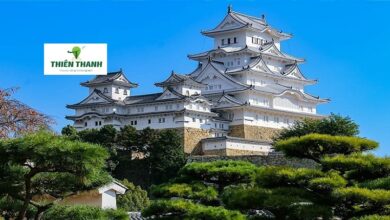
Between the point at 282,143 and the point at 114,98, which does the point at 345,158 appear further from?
the point at 114,98

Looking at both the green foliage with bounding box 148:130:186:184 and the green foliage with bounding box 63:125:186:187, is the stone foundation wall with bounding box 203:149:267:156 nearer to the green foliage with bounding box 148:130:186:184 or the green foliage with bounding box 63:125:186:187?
the green foliage with bounding box 63:125:186:187

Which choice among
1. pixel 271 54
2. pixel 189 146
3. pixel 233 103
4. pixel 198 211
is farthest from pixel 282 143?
pixel 271 54

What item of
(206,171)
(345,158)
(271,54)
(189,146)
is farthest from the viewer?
(271,54)

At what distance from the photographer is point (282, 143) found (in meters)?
11.5

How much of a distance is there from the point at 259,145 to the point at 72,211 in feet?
101

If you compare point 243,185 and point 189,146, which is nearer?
point 243,185

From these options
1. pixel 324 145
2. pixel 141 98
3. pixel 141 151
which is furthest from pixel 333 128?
pixel 324 145

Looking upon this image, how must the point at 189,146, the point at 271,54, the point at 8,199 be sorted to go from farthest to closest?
the point at 271,54 → the point at 189,146 → the point at 8,199

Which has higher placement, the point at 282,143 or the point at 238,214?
the point at 282,143

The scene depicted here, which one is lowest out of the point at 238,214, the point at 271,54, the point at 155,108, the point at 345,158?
the point at 238,214

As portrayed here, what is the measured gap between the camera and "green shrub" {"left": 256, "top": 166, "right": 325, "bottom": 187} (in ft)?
36.1

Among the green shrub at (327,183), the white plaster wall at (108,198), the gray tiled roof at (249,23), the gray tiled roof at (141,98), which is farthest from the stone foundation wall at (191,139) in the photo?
the green shrub at (327,183)

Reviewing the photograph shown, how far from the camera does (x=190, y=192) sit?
47.3 ft

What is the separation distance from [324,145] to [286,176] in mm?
863
